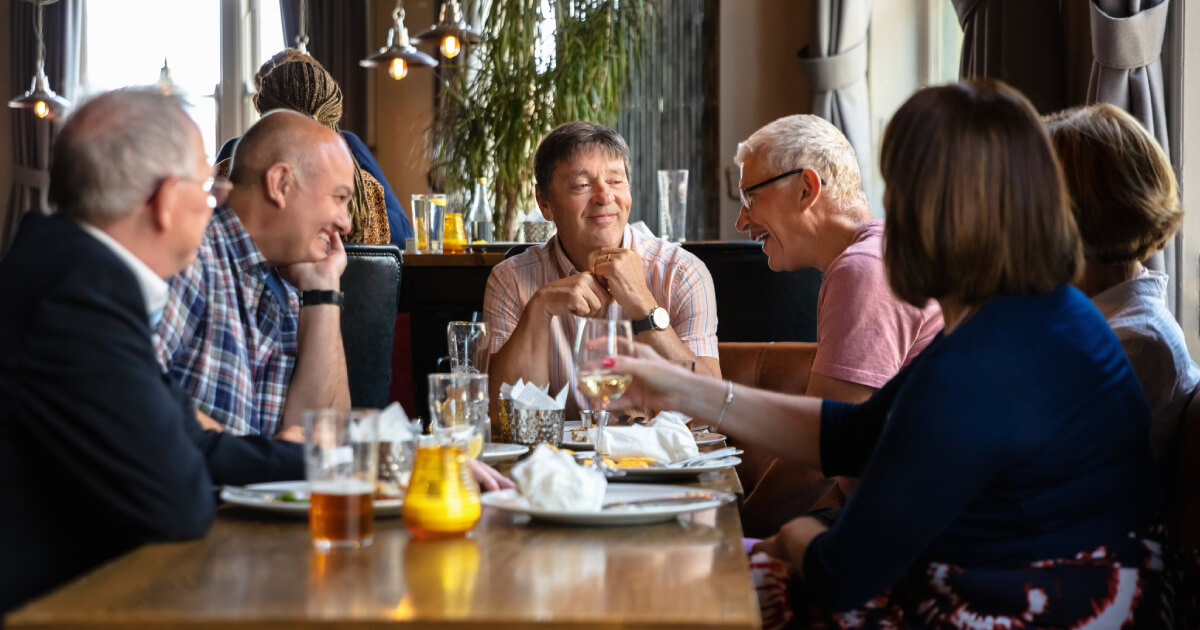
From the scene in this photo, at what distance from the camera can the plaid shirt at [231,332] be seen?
6.01 feet

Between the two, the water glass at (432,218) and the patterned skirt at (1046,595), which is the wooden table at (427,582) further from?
the water glass at (432,218)

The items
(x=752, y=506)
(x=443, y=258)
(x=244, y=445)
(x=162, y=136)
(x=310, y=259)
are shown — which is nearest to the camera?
(x=162, y=136)

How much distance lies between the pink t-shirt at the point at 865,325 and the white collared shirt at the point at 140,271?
1.25 metres

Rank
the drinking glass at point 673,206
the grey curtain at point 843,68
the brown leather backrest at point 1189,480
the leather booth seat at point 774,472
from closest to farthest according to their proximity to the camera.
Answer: the brown leather backrest at point 1189,480 → the leather booth seat at point 774,472 → the drinking glass at point 673,206 → the grey curtain at point 843,68

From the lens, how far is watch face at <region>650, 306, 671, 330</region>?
250 centimetres

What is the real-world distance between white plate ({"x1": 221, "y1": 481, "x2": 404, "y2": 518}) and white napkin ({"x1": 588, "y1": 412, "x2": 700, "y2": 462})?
44 centimetres

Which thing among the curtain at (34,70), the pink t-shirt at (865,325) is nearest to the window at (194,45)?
the curtain at (34,70)

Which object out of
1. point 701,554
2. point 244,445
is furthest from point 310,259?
point 701,554

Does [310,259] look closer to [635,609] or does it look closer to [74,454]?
[74,454]

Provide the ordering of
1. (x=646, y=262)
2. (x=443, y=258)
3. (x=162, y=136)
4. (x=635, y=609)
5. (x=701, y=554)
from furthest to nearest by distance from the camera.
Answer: (x=443, y=258), (x=646, y=262), (x=162, y=136), (x=701, y=554), (x=635, y=609)

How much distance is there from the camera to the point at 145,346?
1157 mm

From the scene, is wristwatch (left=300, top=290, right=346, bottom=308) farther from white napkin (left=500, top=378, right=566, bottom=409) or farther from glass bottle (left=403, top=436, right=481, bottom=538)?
glass bottle (left=403, top=436, right=481, bottom=538)

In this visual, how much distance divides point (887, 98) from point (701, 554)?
16.6 feet

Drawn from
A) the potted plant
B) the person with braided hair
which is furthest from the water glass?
the potted plant
